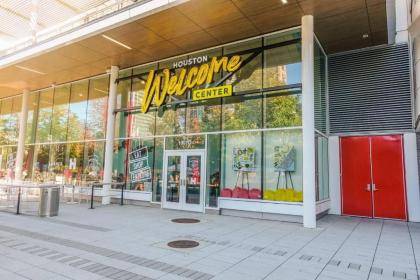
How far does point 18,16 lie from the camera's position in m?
15.0

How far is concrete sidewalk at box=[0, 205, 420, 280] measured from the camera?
4.56m

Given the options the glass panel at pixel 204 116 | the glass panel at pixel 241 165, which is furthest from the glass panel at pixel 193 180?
the glass panel at pixel 204 116

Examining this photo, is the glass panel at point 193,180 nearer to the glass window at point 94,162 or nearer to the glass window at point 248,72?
the glass window at point 248,72

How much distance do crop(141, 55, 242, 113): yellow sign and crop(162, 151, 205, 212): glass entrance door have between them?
7.74 ft

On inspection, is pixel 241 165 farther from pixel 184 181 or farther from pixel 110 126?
pixel 110 126

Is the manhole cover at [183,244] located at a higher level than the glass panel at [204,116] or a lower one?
lower

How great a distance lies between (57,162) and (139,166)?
5.99 m

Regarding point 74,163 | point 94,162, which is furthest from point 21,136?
point 94,162

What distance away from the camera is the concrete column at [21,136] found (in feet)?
58.1

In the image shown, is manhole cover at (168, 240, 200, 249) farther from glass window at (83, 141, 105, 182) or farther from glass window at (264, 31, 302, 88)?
glass window at (83, 141, 105, 182)

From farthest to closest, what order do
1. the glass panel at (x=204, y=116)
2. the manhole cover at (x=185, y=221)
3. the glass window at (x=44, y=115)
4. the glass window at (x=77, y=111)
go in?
1. the glass window at (x=44, y=115)
2. the glass window at (x=77, y=111)
3. the glass panel at (x=204, y=116)
4. the manhole cover at (x=185, y=221)

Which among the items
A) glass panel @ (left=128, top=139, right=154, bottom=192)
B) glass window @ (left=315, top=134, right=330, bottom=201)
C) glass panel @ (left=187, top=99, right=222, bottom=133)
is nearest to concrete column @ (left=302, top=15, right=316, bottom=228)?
glass window @ (left=315, top=134, right=330, bottom=201)

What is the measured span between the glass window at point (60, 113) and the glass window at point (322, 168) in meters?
12.6

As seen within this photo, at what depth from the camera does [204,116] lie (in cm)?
1134
